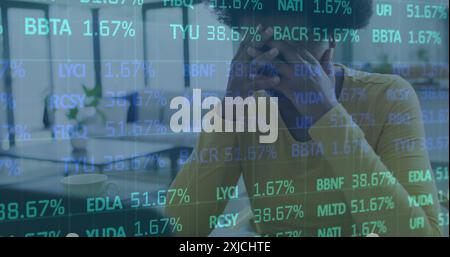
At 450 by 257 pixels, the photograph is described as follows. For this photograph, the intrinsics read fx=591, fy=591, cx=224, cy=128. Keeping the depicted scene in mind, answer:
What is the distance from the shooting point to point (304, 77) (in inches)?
73.0

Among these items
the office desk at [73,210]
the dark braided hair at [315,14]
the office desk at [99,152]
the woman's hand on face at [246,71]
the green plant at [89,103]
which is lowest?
the office desk at [73,210]

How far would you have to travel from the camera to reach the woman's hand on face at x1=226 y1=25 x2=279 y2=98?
1.78 m

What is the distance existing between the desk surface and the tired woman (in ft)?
0.49

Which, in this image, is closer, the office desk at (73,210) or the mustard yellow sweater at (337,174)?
the office desk at (73,210)

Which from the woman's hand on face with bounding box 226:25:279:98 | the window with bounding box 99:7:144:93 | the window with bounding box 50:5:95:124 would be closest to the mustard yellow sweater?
the woman's hand on face with bounding box 226:25:279:98

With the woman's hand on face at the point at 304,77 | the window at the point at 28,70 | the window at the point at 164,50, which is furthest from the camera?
the woman's hand on face at the point at 304,77

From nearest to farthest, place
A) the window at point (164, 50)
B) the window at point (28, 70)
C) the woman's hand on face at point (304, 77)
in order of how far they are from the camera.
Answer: the window at point (28, 70)
the window at point (164, 50)
the woman's hand on face at point (304, 77)

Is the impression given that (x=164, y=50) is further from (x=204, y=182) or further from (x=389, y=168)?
(x=389, y=168)

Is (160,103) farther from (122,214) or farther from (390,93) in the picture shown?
(390,93)
